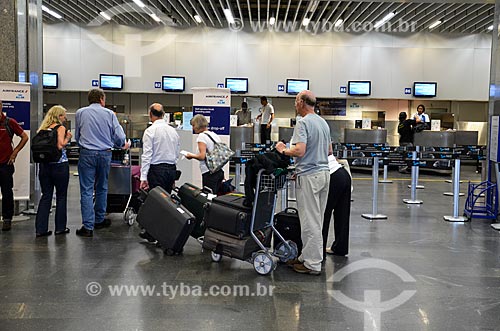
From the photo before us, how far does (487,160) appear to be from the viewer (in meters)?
7.65

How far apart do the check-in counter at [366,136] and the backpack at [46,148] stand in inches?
400

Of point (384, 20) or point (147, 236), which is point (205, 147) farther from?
point (384, 20)

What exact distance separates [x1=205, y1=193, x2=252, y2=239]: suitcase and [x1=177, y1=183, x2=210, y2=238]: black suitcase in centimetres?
47

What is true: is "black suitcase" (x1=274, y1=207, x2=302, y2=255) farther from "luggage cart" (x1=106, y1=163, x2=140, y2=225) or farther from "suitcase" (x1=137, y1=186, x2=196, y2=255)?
"luggage cart" (x1=106, y1=163, x2=140, y2=225)

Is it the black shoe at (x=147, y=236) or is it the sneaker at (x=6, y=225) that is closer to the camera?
the black shoe at (x=147, y=236)

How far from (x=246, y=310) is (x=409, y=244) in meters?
2.85

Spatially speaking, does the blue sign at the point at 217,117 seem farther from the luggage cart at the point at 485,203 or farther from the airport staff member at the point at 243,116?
the airport staff member at the point at 243,116

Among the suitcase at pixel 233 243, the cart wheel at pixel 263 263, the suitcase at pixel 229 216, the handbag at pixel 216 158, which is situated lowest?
the cart wheel at pixel 263 263

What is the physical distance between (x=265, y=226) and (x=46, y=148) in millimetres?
2539

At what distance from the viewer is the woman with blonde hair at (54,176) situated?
18.8 ft

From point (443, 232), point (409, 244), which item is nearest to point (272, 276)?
point (409, 244)

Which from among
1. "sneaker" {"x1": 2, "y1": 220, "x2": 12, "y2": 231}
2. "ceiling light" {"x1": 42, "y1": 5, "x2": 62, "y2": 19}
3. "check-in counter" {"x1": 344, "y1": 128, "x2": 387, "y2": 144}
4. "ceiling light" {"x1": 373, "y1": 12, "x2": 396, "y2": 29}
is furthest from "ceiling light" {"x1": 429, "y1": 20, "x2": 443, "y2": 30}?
"sneaker" {"x1": 2, "y1": 220, "x2": 12, "y2": 231}

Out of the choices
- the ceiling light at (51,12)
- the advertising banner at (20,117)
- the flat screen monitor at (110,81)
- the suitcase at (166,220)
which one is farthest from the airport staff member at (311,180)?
the flat screen monitor at (110,81)

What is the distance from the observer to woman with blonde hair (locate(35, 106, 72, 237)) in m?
5.74
